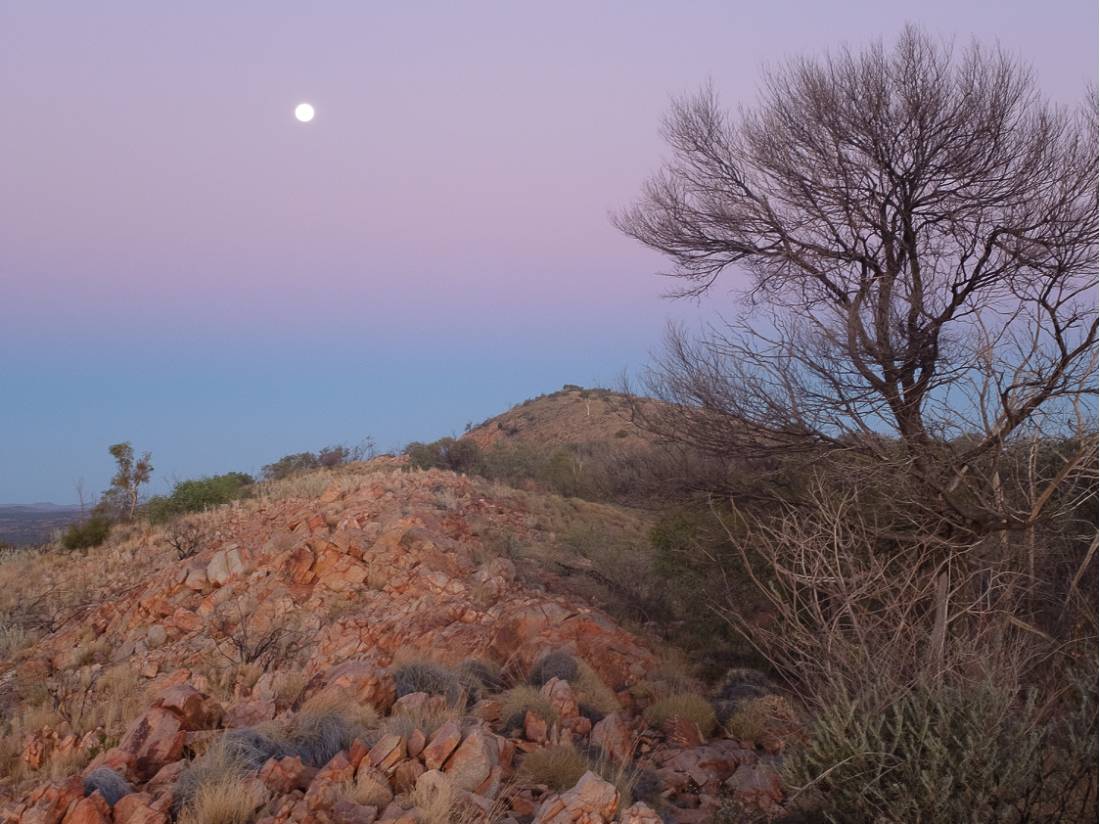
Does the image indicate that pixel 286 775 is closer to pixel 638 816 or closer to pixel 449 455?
pixel 638 816

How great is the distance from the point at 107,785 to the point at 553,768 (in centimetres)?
302

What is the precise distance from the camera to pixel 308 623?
12.6 m

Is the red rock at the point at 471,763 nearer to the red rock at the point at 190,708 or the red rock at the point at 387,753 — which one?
the red rock at the point at 387,753

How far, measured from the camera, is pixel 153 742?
6.71 m

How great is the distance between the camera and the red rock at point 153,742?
6551 mm

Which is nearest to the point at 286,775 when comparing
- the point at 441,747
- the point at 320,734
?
the point at 320,734

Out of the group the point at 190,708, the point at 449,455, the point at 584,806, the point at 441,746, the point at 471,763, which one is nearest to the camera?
the point at 584,806

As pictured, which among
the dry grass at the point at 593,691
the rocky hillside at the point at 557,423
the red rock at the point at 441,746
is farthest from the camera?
the rocky hillside at the point at 557,423

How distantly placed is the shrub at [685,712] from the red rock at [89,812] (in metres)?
4.91

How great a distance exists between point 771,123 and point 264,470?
3004cm

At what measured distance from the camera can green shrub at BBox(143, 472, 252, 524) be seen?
2365 centimetres

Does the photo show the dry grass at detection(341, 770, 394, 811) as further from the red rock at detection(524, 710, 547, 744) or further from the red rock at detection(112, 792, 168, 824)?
the red rock at detection(524, 710, 547, 744)

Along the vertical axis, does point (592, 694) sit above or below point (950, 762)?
below

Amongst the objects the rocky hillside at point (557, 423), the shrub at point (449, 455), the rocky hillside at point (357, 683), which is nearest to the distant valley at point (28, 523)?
the rocky hillside at point (357, 683)
